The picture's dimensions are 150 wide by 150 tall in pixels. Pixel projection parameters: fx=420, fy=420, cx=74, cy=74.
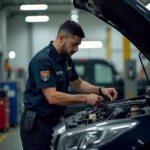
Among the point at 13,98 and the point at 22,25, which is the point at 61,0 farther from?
the point at 13,98

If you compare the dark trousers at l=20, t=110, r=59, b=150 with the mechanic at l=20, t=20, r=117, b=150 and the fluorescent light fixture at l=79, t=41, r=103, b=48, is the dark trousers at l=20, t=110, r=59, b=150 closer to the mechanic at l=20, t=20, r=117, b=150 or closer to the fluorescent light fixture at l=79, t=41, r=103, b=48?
the mechanic at l=20, t=20, r=117, b=150

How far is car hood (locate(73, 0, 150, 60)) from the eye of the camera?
3068mm

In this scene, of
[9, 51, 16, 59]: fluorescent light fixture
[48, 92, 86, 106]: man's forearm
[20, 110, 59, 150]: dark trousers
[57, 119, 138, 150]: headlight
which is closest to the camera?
[57, 119, 138, 150]: headlight

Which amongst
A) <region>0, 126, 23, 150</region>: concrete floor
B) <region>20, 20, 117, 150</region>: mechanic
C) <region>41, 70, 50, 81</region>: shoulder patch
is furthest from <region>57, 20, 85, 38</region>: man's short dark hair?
<region>0, 126, 23, 150</region>: concrete floor

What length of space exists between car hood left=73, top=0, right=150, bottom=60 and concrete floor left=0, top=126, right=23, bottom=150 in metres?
5.03

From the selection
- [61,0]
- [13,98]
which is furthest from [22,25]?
[13,98]

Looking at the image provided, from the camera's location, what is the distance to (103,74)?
1063 centimetres

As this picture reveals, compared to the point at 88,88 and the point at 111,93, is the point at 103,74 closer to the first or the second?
the point at 88,88

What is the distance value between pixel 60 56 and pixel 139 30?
976 mm

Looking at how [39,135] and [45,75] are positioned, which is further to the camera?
[39,135]

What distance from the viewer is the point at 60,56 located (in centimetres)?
399

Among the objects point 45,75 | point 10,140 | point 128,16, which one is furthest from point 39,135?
point 10,140

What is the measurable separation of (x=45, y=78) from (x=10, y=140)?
19.3 feet

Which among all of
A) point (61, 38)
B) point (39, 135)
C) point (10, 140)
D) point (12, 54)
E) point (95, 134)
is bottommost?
point (10, 140)
